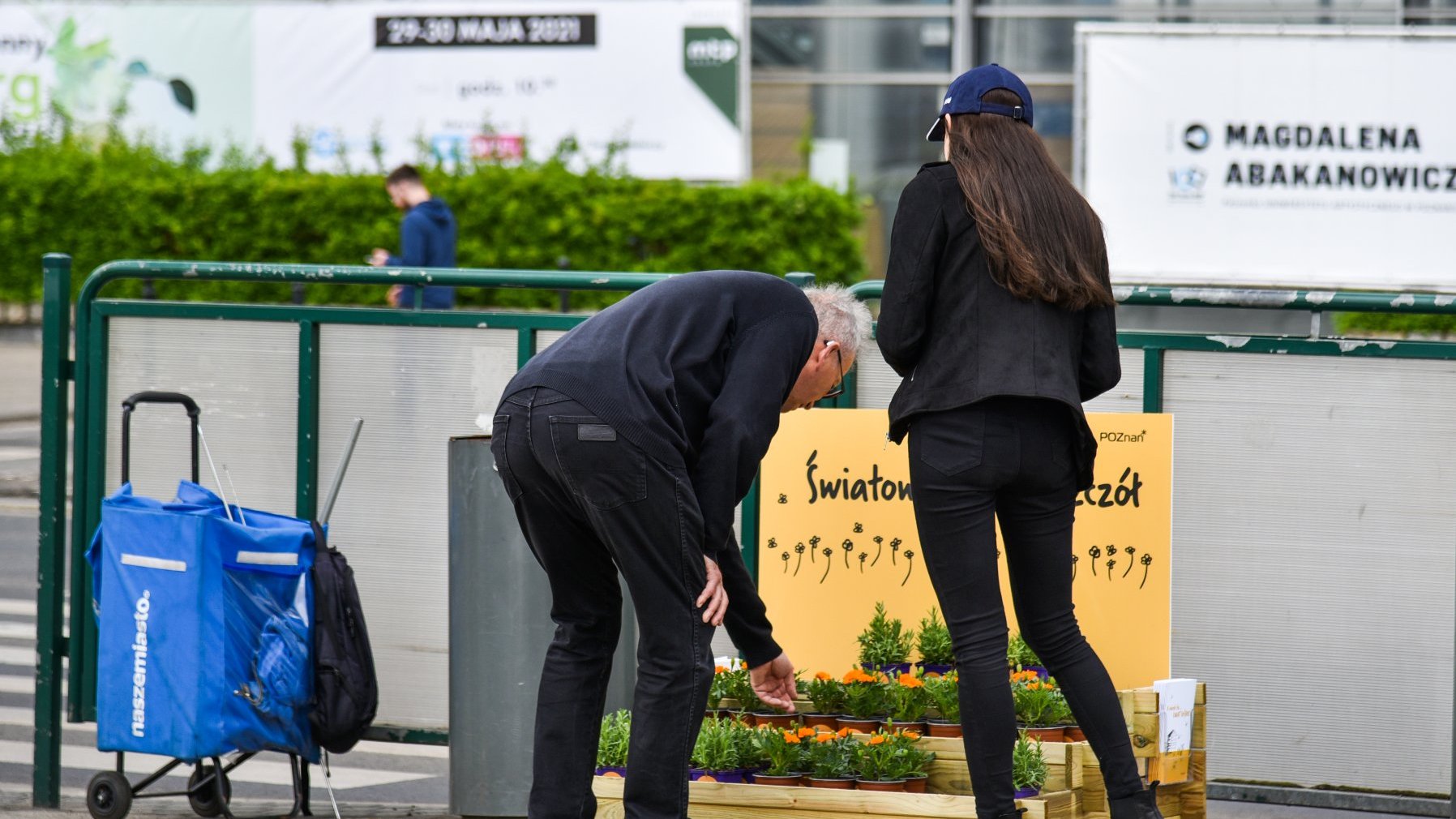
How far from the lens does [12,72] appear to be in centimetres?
2155

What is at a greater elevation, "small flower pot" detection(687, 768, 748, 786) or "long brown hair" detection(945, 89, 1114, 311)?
"long brown hair" detection(945, 89, 1114, 311)

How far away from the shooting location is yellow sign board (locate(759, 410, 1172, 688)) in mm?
4582

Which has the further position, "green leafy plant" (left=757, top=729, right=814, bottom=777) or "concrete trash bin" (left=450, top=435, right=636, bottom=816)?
"concrete trash bin" (left=450, top=435, right=636, bottom=816)

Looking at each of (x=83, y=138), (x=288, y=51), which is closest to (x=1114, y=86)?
(x=288, y=51)

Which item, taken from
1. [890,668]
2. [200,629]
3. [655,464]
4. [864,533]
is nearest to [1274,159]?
[864,533]

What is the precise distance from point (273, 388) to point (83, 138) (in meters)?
16.0

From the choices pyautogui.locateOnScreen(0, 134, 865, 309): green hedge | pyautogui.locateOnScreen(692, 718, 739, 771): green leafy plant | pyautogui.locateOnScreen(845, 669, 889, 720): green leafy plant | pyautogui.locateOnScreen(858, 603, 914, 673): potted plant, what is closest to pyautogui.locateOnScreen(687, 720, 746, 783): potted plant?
pyautogui.locateOnScreen(692, 718, 739, 771): green leafy plant

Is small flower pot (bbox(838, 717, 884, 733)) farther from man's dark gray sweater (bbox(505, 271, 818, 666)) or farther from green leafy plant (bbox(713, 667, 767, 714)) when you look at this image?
man's dark gray sweater (bbox(505, 271, 818, 666))

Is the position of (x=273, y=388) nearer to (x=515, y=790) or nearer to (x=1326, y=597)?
(x=515, y=790)

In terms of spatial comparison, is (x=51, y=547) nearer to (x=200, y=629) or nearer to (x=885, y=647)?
(x=200, y=629)

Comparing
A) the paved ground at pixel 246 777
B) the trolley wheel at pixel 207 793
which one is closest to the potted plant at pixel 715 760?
the paved ground at pixel 246 777

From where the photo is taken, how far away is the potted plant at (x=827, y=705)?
14.3 ft

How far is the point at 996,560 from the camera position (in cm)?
380

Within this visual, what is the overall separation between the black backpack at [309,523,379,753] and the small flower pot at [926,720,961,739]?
155 cm
